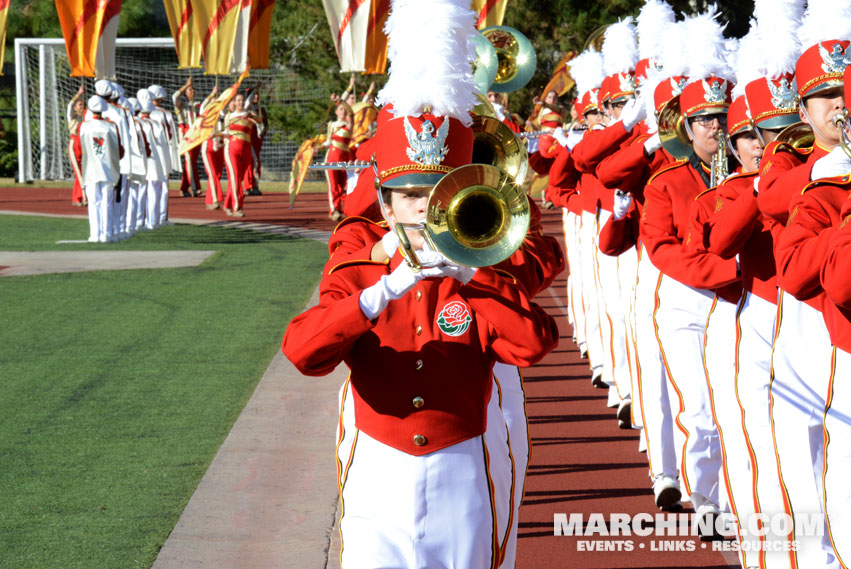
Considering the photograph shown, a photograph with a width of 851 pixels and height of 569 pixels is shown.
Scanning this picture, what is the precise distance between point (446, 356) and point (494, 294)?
0.65 feet

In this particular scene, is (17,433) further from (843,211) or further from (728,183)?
(843,211)

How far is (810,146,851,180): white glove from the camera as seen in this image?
3.79 m

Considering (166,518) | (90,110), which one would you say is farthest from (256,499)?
(90,110)

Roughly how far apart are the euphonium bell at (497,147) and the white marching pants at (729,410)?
129 cm

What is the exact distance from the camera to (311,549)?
16.8 ft

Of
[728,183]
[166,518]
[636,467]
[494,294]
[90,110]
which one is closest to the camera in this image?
[494,294]

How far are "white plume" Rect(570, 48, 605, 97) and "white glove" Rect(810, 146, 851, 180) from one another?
205 inches

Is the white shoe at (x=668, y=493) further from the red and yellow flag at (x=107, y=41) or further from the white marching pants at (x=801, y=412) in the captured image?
the red and yellow flag at (x=107, y=41)

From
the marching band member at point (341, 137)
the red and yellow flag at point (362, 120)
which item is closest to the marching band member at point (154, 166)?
the marching band member at point (341, 137)

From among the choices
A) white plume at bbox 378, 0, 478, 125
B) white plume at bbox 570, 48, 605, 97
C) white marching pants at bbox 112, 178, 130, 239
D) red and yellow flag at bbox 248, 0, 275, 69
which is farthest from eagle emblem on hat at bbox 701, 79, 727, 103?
red and yellow flag at bbox 248, 0, 275, 69

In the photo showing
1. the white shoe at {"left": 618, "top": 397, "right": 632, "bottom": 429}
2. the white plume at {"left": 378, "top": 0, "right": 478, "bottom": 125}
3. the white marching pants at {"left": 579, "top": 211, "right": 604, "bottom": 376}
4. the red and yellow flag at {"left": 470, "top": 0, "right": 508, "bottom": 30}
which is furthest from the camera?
the red and yellow flag at {"left": 470, "top": 0, "right": 508, "bottom": 30}

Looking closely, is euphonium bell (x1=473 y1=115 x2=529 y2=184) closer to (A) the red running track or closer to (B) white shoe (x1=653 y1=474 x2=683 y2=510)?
(A) the red running track

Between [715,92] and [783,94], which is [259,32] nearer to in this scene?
[715,92]

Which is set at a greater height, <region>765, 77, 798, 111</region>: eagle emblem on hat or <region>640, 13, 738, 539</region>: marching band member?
<region>765, 77, 798, 111</region>: eagle emblem on hat
